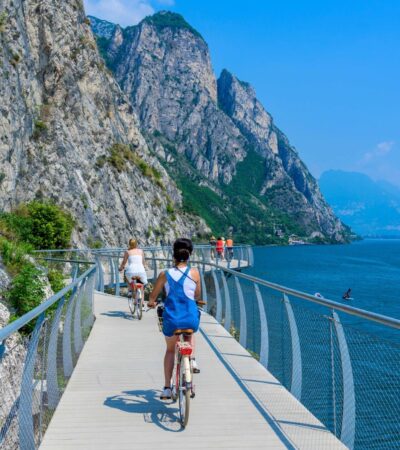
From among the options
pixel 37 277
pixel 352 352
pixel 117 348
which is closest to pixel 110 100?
pixel 37 277

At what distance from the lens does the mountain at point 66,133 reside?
40.9 meters

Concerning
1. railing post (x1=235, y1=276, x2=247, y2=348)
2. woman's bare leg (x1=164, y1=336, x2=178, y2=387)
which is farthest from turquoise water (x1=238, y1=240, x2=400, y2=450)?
woman's bare leg (x1=164, y1=336, x2=178, y2=387)

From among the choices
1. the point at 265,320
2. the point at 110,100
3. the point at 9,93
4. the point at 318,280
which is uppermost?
the point at 110,100

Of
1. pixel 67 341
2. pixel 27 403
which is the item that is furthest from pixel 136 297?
pixel 27 403

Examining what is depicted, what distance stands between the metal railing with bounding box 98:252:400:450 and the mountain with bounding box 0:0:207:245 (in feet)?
102

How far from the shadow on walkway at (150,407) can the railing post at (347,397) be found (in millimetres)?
1592

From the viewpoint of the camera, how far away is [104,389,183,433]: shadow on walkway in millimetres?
5629

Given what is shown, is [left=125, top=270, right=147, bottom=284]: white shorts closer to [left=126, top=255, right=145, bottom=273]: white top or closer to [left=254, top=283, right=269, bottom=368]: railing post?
[left=126, top=255, right=145, bottom=273]: white top

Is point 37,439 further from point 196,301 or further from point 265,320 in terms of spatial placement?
point 265,320

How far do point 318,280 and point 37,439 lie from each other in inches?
2721

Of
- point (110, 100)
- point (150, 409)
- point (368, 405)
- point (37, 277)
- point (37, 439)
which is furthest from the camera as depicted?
point (110, 100)

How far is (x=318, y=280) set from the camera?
235 feet

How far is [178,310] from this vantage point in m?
5.80

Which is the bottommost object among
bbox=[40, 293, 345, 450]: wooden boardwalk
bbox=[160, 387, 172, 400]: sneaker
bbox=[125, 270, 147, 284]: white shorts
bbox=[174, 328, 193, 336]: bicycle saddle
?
bbox=[40, 293, 345, 450]: wooden boardwalk
